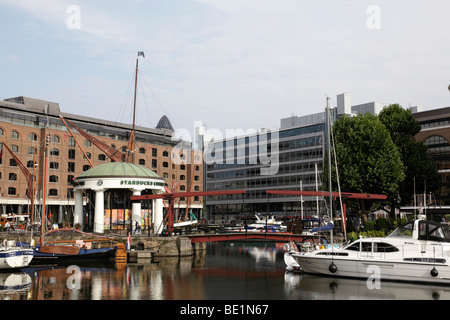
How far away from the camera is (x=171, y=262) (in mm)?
51844

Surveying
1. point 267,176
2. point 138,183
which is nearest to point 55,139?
point 138,183

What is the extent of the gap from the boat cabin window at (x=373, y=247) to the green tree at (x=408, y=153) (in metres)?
39.4

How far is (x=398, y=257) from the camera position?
120ft

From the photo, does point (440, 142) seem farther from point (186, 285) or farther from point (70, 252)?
point (186, 285)

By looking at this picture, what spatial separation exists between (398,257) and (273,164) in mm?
105438

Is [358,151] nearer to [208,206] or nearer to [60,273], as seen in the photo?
[60,273]

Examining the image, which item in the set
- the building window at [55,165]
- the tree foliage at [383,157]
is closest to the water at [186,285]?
the tree foliage at [383,157]

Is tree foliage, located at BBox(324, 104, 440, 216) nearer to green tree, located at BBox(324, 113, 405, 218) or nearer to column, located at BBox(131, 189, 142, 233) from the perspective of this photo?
green tree, located at BBox(324, 113, 405, 218)

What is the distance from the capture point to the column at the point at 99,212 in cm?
6012

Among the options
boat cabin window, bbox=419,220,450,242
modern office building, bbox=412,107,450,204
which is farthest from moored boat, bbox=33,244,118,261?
modern office building, bbox=412,107,450,204

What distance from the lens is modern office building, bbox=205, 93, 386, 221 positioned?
129375mm

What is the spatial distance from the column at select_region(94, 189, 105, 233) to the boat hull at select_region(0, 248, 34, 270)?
15.2m
